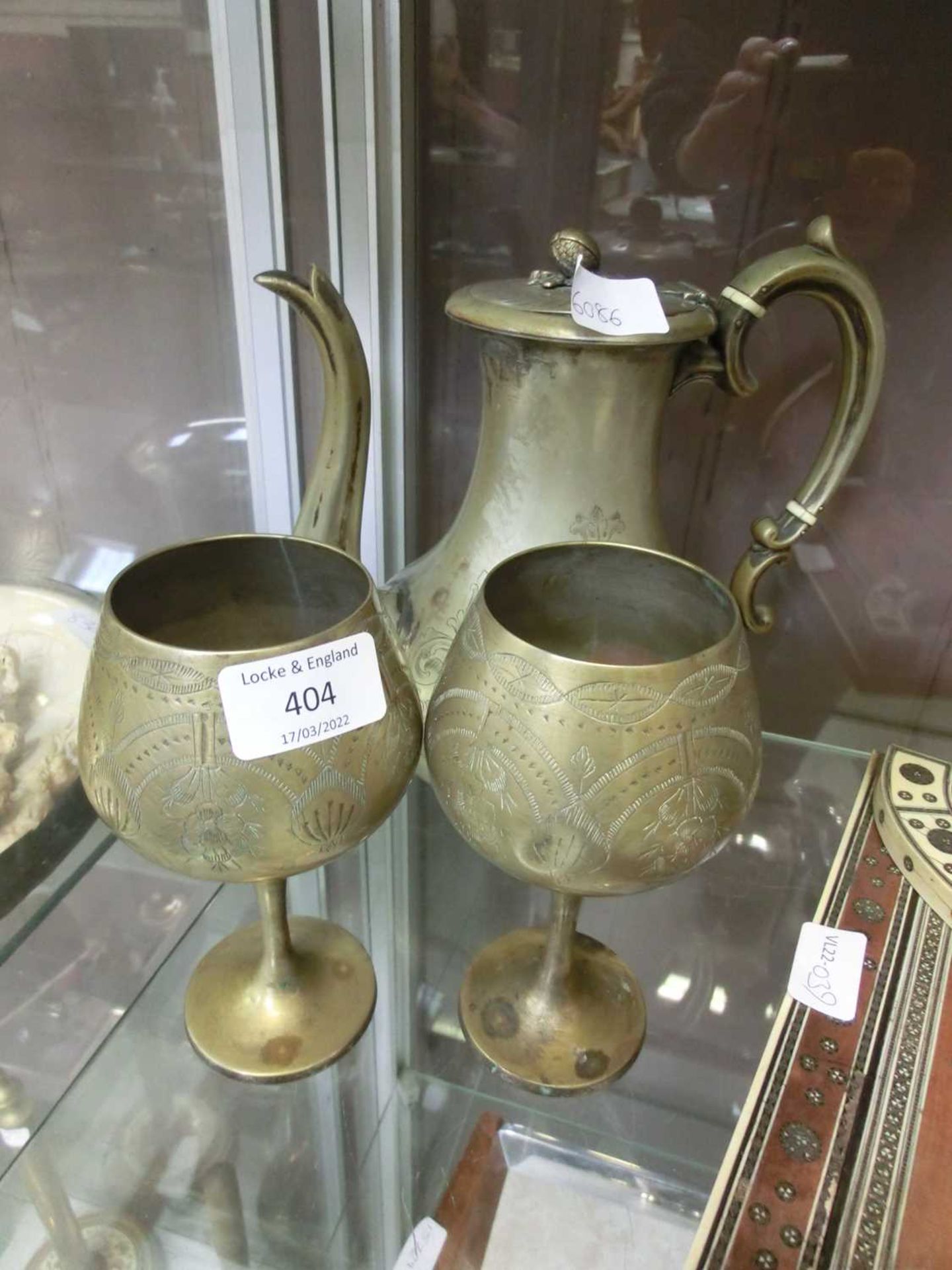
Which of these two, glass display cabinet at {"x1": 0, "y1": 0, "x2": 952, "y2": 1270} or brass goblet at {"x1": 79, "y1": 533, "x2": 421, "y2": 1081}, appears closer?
brass goblet at {"x1": 79, "y1": 533, "x2": 421, "y2": 1081}

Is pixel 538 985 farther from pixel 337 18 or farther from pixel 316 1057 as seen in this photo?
pixel 337 18

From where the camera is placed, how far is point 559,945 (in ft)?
1.46

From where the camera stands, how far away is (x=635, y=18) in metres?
0.52

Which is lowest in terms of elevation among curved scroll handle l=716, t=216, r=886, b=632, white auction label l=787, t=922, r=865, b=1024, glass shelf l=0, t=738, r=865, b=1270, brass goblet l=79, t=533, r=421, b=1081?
glass shelf l=0, t=738, r=865, b=1270

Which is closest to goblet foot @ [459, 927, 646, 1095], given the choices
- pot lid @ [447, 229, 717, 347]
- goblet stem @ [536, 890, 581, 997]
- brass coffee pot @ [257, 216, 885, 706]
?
goblet stem @ [536, 890, 581, 997]

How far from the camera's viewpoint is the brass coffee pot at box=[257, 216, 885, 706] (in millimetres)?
442

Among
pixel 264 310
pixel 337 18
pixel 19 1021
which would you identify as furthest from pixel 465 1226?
pixel 337 18

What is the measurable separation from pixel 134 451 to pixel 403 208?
26 centimetres

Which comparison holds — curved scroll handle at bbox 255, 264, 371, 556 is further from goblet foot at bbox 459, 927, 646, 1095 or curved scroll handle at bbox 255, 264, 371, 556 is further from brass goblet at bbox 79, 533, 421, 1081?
goblet foot at bbox 459, 927, 646, 1095

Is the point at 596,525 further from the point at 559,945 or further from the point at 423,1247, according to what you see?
the point at 423,1247

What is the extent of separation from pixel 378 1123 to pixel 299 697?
27 cm

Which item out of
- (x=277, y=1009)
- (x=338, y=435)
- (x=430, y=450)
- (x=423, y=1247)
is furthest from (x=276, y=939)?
(x=430, y=450)

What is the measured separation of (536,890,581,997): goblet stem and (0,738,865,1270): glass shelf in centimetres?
6

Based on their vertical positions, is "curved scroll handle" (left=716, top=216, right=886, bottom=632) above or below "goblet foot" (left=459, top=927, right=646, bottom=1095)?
above
